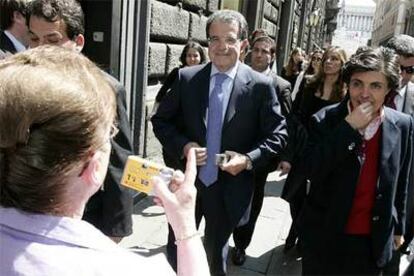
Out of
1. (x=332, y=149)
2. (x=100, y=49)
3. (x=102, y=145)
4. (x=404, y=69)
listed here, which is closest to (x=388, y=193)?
(x=332, y=149)

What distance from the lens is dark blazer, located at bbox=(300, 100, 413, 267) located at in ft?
7.36

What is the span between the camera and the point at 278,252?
12.8 ft

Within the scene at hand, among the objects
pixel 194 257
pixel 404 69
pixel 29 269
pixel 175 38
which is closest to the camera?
pixel 29 269

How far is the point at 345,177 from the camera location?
227cm

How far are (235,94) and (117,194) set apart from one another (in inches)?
36.7

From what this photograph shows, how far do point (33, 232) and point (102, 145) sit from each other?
0.67 feet

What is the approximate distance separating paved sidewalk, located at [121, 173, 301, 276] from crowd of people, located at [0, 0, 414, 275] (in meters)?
0.24

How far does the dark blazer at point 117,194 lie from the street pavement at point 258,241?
116 centimetres

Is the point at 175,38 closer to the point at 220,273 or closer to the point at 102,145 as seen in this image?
the point at 220,273

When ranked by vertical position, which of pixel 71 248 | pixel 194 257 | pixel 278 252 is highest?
pixel 71 248

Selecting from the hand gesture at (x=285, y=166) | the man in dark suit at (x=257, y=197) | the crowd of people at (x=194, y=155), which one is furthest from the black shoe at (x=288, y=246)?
the hand gesture at (x=285, y=166)

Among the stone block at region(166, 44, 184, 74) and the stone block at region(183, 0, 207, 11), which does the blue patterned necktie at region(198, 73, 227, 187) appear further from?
the stone block at region(183, 0, 207, 11)

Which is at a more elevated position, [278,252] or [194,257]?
[194,257]

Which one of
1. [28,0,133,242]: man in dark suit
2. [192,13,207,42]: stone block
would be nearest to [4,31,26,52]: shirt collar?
[28,0,133,242]: man in dark suit
